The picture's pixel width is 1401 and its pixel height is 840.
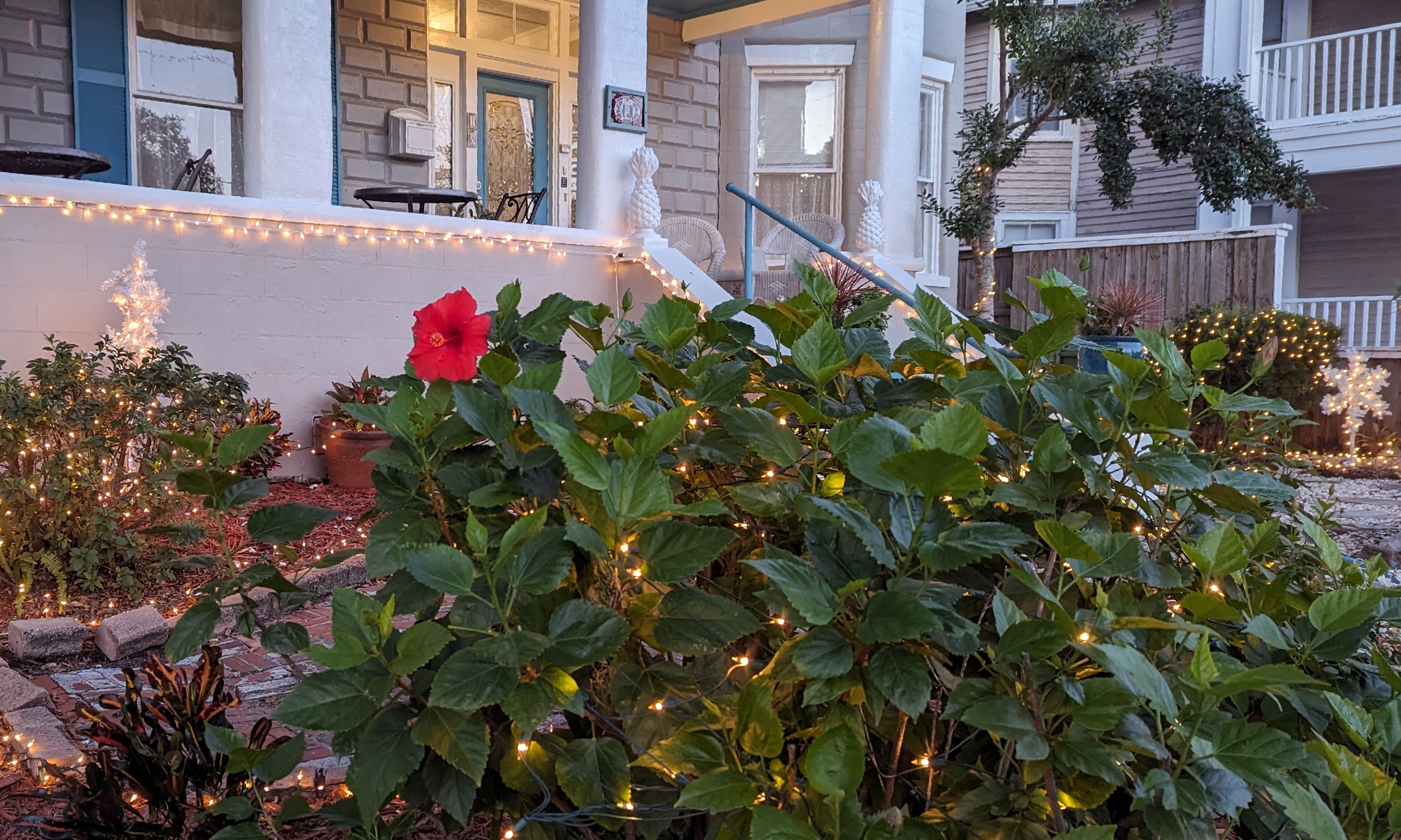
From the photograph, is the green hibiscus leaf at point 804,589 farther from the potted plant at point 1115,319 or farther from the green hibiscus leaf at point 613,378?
the potted plant at point 1115,319

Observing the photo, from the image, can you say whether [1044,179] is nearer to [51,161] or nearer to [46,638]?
[51,161]

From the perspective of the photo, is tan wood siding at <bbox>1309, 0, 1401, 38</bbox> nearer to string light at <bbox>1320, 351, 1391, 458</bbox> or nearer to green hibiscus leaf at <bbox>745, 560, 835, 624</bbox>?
string light at <bbox>1320, 351, 1391, 458</bbox>

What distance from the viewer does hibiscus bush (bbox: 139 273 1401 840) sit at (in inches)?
37.8

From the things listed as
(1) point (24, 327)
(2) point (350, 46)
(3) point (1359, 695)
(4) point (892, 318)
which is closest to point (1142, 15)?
(4) point (892, 318)

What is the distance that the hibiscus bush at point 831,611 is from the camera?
959mm

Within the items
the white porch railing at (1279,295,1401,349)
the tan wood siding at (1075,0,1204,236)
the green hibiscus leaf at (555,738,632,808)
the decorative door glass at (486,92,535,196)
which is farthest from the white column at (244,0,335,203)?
the tan wood siding at (1075,0,1204,236)

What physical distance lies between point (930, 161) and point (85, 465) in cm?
997

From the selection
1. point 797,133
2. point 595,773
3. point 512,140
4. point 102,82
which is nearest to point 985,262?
point 797,133

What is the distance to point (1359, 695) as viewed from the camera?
1237mm

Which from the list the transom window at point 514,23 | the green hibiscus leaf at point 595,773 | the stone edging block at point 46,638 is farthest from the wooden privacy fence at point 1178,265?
the green hibiscus leaf at point 595,773

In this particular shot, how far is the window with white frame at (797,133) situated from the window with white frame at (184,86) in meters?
5.30

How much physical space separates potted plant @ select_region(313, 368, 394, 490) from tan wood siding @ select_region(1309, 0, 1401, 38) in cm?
1409

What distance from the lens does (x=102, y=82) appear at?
26.8 feet

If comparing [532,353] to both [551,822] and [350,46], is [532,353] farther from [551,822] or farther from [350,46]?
[350,46]
